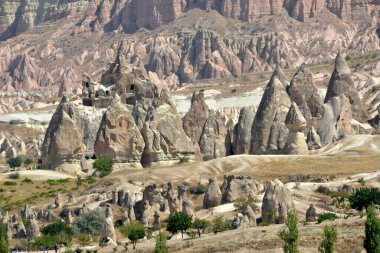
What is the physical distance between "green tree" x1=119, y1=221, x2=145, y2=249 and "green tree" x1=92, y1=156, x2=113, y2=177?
71.8 feet

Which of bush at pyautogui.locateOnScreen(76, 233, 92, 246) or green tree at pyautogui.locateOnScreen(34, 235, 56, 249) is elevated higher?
green tree at pyautogui.locateOnScreen(34, 235, 56, 249)

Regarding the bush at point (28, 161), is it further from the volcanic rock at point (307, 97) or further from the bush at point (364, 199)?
the bush at point (364, 199)

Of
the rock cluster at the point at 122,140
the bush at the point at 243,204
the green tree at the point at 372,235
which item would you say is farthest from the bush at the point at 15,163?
the green tree at the point at 372,235

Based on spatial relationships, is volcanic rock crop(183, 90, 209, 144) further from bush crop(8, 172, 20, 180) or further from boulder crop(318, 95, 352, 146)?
bush crop(8, 172, 20, 180)

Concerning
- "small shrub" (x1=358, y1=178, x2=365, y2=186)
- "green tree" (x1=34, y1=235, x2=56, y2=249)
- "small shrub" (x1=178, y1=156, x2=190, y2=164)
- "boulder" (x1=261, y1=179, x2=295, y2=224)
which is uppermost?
"boulder" (x1=261, y1=179, x2=295, y2=224)

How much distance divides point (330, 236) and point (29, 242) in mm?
19548

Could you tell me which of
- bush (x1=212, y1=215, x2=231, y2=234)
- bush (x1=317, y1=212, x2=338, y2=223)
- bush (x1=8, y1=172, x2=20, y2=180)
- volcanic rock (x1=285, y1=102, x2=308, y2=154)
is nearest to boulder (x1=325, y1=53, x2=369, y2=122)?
volcanic rock (x1=285, y1=102, x2=308, y2=154)

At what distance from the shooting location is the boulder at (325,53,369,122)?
10912cm

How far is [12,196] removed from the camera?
84.4 m

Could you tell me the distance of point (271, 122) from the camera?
95.4 meters

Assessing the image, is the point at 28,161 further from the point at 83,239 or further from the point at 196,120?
the point at 83,239

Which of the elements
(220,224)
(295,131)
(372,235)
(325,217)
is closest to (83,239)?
(220,224)

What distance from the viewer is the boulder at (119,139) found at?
9262 cm

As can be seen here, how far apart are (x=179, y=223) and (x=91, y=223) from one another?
696cm
